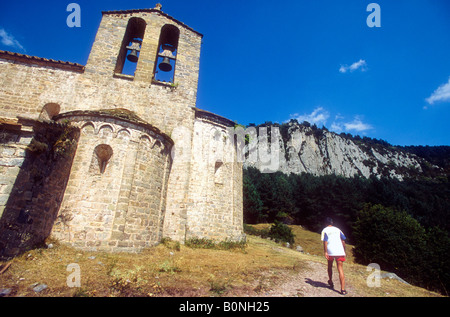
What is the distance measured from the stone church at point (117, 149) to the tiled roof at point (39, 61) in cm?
5


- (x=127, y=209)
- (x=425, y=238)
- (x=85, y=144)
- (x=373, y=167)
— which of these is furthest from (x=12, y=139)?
(x=373, y=167)

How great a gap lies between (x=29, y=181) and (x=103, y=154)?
2.58 m

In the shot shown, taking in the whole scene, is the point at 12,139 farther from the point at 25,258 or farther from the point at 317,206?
the point at 317,206

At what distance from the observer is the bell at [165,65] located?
12617 mm

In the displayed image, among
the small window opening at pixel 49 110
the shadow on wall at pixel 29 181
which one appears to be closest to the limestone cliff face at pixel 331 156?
the small window opening at pixel 49 110

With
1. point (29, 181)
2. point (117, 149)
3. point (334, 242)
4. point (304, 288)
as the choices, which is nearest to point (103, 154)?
point (117, 149)

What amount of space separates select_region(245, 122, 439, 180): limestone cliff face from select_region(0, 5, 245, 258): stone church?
69.4 metres

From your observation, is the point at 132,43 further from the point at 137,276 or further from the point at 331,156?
the point at 331,156

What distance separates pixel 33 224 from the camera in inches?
248

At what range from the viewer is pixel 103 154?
838 cm

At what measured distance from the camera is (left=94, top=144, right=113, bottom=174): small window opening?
8.20 metres

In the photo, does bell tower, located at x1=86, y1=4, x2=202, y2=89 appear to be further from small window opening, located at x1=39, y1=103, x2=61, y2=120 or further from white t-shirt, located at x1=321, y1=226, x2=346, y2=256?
white t-shirt, located at x1=321, y1=226, x2=346, y2=256

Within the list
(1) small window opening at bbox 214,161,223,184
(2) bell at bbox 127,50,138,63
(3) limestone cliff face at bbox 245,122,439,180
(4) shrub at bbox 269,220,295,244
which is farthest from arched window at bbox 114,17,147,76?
(3) limestone cliff face at bbox 245,122,439,180

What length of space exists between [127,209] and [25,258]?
298 cm
